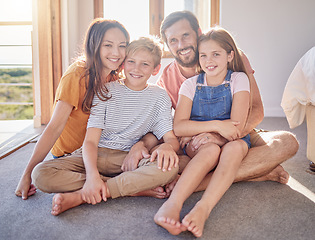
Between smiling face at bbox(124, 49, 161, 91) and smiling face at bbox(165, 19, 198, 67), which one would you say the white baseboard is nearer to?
smiling face at bbox(165, 19, 198, 67)

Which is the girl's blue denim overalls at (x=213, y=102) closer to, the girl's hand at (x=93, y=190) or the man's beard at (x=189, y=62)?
the man's beard at (x=189, y=62)

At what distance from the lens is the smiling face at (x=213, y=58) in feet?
4.74

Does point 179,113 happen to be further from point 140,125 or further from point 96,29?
point 96,29

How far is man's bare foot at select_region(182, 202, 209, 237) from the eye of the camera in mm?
974

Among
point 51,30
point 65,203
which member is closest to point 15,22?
point 51,30

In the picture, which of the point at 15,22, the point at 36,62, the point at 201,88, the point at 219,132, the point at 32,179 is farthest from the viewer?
the point at 15,22

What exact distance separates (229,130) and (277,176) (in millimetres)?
342

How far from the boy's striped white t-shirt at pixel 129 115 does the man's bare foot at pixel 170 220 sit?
1.45 ft

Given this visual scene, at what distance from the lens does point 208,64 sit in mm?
1442

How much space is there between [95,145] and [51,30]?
2077 millimetres

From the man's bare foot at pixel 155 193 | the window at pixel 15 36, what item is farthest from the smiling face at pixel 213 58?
the window at pixel 15 36

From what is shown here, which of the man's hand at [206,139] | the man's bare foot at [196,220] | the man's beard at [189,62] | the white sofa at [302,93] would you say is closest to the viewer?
the man's bare foot at [196,220]

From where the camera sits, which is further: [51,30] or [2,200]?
[51,30]

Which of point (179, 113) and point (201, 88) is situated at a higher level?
point (201, 88)
